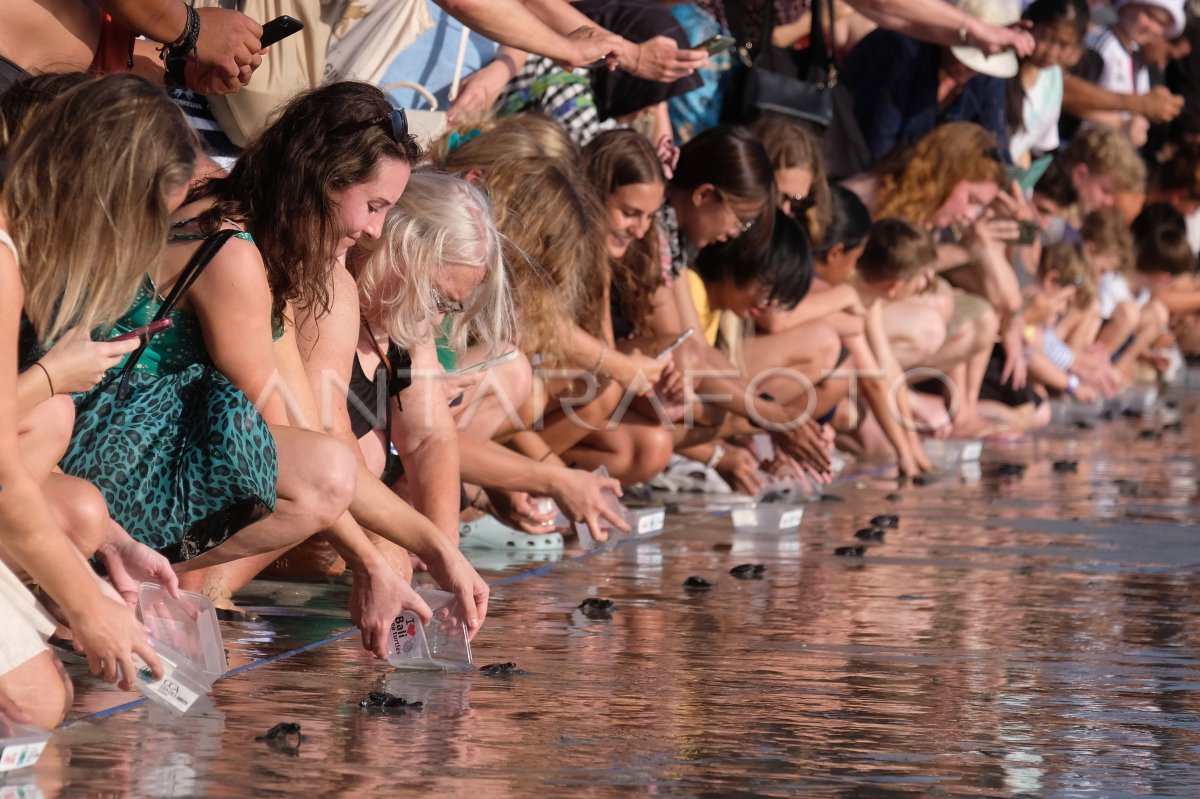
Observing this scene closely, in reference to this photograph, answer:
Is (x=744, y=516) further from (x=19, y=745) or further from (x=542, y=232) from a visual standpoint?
(x=19, y=745)

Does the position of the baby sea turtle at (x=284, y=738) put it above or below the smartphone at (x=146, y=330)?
below

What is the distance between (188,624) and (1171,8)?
11460mm

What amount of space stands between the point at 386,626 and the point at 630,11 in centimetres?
355

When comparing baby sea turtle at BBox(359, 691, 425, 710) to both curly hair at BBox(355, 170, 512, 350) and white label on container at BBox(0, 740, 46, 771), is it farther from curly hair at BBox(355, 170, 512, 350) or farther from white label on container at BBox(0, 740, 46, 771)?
curly hair at BBox(355, 170, 512, 350)

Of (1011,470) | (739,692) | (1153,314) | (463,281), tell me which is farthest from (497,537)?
(1153,314)

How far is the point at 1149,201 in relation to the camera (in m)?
14.2

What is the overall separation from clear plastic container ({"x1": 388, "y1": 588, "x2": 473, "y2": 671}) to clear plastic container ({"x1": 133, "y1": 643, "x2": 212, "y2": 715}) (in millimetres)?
471

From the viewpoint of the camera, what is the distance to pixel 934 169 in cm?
862

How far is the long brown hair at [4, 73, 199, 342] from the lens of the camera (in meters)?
3.06

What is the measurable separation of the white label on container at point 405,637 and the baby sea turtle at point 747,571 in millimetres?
1478

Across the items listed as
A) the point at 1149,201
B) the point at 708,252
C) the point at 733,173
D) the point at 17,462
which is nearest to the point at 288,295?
the point at 17,462

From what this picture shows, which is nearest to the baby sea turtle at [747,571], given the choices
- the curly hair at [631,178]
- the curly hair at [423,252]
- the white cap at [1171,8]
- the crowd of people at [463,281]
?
the crowd of people at [463,281]

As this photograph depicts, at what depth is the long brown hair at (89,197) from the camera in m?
3.06

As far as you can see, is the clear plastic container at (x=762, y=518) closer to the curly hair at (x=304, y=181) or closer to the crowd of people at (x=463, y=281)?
the crowd of people at (x=463, y=281)
